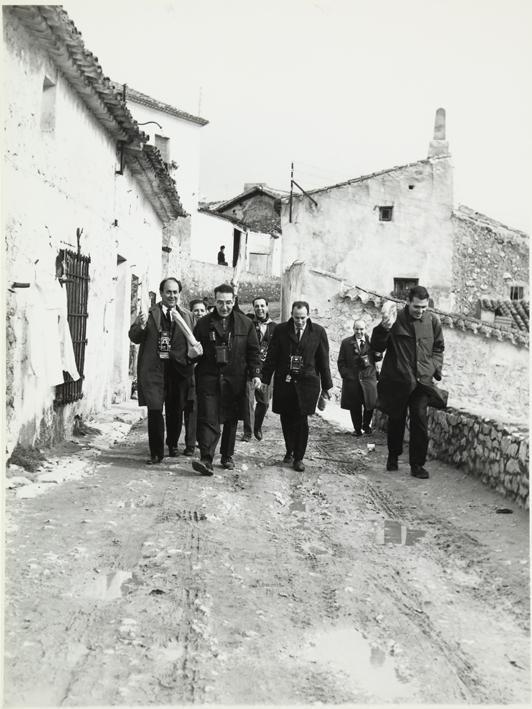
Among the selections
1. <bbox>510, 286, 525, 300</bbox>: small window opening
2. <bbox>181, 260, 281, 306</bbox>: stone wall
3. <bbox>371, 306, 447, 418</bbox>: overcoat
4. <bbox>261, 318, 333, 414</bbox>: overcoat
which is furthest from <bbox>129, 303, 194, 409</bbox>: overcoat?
<bbox>181, 260, 281, 306</bbox>: stone wall

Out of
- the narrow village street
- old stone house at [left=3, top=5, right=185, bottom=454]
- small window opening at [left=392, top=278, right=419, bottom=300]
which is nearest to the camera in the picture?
the narrow village street

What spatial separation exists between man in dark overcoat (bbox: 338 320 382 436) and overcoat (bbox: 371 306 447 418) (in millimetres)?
2407

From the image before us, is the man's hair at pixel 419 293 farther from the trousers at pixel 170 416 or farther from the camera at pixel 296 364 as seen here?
the trousers at pixel 170 416

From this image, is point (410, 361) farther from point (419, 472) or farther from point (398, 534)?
point (398, 534)

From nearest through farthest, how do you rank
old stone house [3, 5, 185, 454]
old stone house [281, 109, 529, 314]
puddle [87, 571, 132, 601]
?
1. puddle [87, 571, 132, 601]
2. old stone house [3, 5, 185, 454]
3. old stone house [281, 109, 529, 314]

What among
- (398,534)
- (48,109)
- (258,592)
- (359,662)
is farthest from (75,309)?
(359,662)

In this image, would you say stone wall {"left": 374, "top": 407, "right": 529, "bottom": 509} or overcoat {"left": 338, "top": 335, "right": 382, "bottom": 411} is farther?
overcoat {"left": 338, "top": 335, "right": 382, "bottom": 411}

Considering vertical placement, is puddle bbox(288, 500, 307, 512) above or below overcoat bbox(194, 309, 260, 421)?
below

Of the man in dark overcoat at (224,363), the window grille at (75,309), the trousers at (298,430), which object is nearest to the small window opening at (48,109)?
the window grille at (75,309)

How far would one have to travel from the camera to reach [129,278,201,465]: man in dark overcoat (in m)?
7.38

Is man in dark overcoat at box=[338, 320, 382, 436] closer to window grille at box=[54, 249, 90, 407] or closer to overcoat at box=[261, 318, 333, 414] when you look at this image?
overcoat at box=[261, 318, 333, 414]

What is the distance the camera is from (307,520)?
5.86 meters

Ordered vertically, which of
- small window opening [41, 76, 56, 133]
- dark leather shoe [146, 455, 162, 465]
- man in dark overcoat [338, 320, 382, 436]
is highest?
small window opening [41, 76, 56, 133]

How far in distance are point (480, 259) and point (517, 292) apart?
4.81ft
